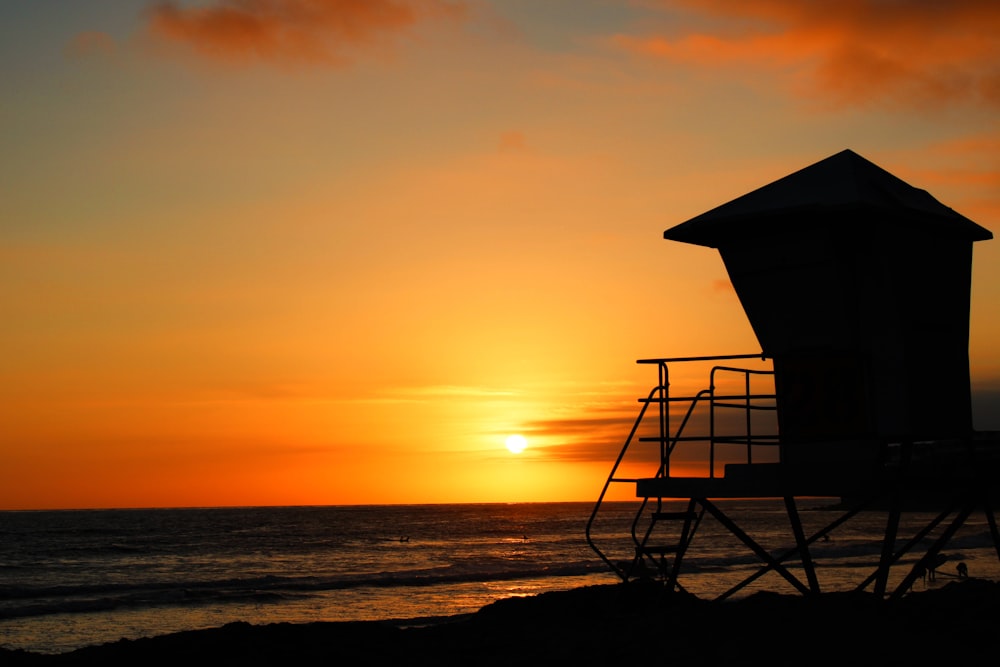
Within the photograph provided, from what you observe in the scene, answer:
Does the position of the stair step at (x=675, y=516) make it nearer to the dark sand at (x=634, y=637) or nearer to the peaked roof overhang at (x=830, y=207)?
the dark sand at (x=634, y=637)

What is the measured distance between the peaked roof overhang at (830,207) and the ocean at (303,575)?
2040 cm

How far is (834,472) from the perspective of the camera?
11648 millimetres

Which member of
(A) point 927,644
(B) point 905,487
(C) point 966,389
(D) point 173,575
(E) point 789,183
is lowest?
(D) point 173,575

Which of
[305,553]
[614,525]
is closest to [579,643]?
[305,553]

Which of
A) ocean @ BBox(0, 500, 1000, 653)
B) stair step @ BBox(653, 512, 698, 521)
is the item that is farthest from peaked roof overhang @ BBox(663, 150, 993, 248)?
ocean @ BBox(0, 500, 1000, 653)

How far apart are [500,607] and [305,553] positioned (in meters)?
62.8

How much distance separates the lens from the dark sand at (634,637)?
34.0 ft

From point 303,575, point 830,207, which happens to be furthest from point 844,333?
point 303,575

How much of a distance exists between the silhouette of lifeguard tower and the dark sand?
1098mm

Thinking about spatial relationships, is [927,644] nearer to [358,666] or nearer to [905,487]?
[905,487]

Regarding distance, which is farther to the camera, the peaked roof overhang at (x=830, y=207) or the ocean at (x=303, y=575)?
the ocean at (x=303, y=575)

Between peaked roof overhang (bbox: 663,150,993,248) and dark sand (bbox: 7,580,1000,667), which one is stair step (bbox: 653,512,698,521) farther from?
peaked roof overhang (bbox: 663,150,993,248)

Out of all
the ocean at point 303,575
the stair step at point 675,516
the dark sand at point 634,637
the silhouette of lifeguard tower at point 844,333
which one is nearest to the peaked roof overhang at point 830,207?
the silhouette of lifeguard tower at point 844,333

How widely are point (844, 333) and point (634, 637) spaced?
14.3 ft
